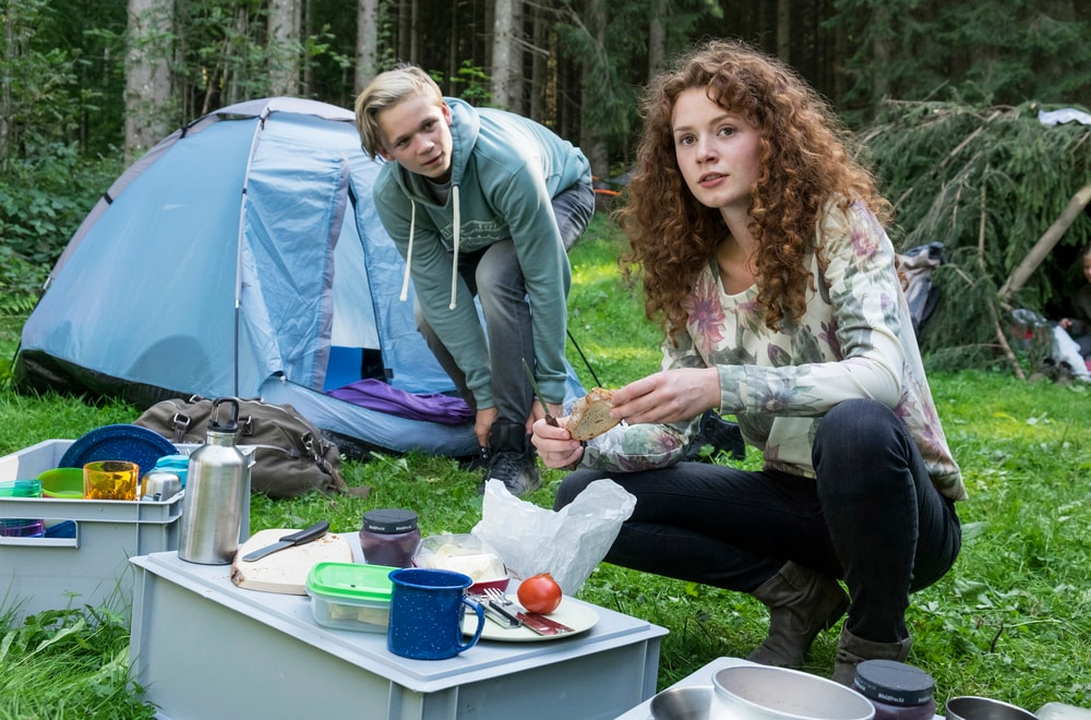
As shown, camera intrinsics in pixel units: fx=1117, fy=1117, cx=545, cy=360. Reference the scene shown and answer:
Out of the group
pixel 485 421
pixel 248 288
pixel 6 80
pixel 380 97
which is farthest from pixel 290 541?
pixel 6 80

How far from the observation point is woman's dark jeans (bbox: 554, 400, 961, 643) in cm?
178

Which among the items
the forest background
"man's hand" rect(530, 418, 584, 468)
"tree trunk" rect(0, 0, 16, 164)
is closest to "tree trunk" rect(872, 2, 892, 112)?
the forest background

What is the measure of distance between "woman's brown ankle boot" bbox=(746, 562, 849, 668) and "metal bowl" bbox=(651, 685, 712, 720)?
0.82 meters

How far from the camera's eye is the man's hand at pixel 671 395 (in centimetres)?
177

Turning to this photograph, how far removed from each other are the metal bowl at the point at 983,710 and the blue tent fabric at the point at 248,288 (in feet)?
9.54

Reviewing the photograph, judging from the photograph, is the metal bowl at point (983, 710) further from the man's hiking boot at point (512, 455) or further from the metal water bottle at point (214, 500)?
the man's hiking boot at point (512, 455)

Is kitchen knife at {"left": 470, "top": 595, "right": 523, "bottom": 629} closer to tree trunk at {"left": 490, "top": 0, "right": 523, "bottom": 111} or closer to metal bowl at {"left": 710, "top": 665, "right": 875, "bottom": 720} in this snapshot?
metal bowl at {"left": 710, "top": 665, "right": 875, "bottom": 720}

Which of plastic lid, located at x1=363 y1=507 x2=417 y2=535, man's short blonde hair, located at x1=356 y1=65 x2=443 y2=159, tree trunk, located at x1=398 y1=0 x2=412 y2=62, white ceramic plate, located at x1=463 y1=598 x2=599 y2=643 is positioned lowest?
white ceramic plate, located at x1=463 y1=598 x2=599 y2=643

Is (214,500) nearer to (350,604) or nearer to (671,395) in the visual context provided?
(350,604)

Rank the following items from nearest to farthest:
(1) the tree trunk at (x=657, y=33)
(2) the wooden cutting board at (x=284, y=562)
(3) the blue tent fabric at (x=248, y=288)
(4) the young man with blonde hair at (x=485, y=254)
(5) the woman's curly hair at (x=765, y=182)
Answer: (2) the wooden cutting board at (x=284, y=562) → (5) the woman's curly hair at (x=765, y=182) → (4) the young man with blonde hair at (x=485, y=254) → (3) the blue tent fabric at (x=248, y=288) → (1) the tree trunk at (x=657, y=33)

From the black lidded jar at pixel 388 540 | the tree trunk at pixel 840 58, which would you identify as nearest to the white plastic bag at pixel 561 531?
the black lidded jar at pixel 388 540

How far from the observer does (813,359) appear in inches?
80.0

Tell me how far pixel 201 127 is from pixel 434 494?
244cm

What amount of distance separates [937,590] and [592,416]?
4.29 feet
